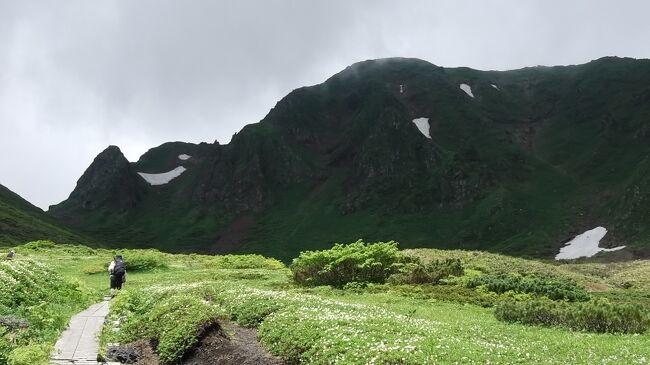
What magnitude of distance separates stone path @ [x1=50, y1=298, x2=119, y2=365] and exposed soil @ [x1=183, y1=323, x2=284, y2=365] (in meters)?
3.34

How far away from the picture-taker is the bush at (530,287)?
30250 mm

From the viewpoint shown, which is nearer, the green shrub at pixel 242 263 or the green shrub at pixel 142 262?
the green shrub at pixel 142 262

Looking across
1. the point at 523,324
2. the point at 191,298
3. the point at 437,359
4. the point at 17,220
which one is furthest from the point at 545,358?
the point at 17,220

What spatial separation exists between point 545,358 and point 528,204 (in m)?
182

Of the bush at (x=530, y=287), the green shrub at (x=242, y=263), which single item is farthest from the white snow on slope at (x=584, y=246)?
the bush at (x=530, y=287)

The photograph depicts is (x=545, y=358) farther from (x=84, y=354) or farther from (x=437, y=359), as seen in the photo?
(x=84, y=354)

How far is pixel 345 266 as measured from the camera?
115ft

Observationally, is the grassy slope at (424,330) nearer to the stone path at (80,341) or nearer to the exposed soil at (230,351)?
the exposed soil at (230,351)

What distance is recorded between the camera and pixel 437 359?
42.6 ft

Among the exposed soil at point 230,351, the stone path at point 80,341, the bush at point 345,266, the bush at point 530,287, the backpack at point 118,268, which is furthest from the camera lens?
the bush at point 345,266

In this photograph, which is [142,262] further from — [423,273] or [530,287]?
[530,287]

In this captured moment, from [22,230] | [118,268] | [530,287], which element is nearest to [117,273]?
[118,268]

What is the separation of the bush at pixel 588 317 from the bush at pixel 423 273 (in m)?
11.4

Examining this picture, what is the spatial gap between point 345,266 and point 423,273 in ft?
17.7
